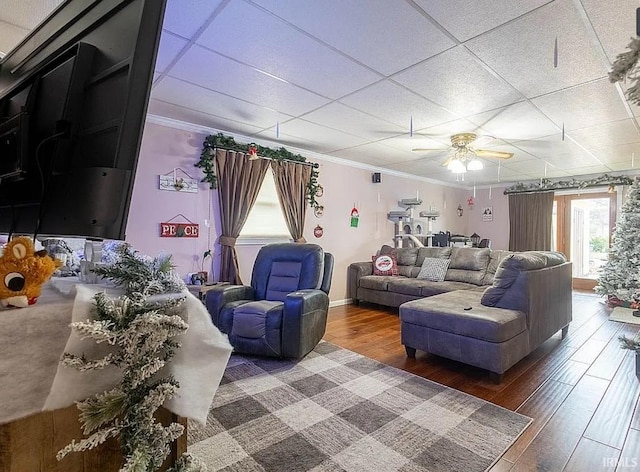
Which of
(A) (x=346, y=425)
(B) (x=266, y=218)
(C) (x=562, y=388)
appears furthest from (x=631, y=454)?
(B) (x=266, y=218)

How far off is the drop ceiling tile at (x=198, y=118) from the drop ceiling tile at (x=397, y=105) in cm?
136

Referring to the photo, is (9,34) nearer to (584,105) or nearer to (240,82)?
(240,82)

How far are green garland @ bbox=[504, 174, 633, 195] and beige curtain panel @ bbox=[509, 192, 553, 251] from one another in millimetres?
119

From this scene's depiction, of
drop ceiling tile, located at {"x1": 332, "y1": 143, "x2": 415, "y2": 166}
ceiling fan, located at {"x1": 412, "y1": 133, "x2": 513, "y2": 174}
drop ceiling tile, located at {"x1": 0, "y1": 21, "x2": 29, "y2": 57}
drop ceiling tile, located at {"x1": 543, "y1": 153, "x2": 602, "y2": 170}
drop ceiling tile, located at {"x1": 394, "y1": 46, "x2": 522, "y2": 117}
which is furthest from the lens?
drop ceiling tile, located at {"x1": 543, "y1": 153, "x2": 602, "y2": 170}

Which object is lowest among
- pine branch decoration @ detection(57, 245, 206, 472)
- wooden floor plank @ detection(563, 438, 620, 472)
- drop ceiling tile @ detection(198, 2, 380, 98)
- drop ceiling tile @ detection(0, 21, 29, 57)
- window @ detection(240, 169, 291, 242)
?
wooden floor plank @ detection(563, 438, 620, 472)

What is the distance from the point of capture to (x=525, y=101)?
2.85 m

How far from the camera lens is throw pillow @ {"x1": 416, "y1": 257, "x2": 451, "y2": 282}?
4887 mm

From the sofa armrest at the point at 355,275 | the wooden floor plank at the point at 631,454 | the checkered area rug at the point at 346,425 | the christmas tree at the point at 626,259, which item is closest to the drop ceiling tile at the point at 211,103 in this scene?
the checkered area rug at the point at 346,425

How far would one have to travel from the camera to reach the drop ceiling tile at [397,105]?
2711 millimetres

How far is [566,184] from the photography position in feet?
20.4

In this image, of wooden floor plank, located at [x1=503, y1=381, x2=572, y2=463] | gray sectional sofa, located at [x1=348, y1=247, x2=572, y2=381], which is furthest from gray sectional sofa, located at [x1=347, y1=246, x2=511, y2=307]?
wooden floor plank, located at [x1=503, y1=381, x2=572, y2=463]

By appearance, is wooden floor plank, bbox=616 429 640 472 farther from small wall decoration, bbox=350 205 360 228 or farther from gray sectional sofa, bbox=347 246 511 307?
small wall decoration, bbox=350 205 360 228

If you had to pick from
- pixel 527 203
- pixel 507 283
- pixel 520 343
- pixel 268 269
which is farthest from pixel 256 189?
pixel 527 203

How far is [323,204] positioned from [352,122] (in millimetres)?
1684
